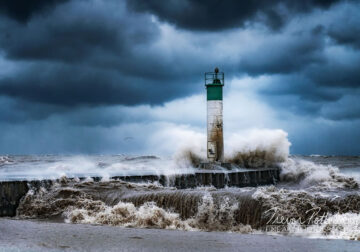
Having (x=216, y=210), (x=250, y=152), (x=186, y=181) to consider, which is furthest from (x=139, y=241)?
(x=250, y=152)

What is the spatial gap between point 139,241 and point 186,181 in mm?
9060

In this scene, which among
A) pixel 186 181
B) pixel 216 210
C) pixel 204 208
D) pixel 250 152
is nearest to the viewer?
pixel 216 210

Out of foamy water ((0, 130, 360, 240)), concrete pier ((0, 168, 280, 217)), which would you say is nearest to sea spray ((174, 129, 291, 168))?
concrete pier ((0, 168, 280, 217))

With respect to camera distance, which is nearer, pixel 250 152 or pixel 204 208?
pixel 204 208

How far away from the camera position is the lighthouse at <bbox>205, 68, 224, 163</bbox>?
57.9ft

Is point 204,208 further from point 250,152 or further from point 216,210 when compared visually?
point 250,152

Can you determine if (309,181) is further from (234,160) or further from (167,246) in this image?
(167,246)

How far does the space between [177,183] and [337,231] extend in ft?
25.1

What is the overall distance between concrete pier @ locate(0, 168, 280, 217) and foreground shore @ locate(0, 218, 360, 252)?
4.03m

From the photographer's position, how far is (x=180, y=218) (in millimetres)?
8688

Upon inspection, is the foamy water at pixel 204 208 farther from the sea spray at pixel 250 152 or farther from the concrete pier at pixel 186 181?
the sea spray at pixel 250 152

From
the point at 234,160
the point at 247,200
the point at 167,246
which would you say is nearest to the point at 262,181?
the point at 234,160

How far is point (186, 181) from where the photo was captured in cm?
1470

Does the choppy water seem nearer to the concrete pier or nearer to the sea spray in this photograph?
the concrete pier
